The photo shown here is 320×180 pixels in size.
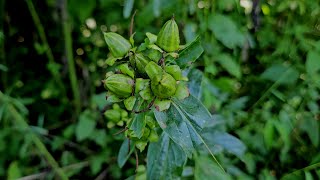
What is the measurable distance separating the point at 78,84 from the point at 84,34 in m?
0.17

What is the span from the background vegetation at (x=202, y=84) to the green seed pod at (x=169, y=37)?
167 millimetres

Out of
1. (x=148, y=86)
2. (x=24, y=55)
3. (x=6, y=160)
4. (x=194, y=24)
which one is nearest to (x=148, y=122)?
(x=148, y=86)

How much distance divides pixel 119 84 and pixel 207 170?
0.28 m

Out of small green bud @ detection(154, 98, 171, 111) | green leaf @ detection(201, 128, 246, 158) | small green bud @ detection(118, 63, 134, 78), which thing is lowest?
green leaf @ detection(201, 128, 246, 158)

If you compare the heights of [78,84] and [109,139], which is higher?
[78,84]

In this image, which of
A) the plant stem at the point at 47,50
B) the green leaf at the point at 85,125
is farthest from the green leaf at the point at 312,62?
the plant stem at the point at 47,50

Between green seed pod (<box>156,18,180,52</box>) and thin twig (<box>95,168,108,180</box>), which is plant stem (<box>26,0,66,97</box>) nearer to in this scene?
thin twig (<box>95,168,108,180</box>)

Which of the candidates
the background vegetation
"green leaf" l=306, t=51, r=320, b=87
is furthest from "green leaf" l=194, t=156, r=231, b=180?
"green leaf" l=306, t=51, r=320, b=87

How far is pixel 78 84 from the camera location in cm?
144

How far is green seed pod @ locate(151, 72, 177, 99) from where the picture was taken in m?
0.63

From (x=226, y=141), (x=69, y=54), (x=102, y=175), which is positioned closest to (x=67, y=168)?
(x=102, y=175)

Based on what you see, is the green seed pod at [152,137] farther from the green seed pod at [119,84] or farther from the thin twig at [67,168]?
the thin twig at [67,168]

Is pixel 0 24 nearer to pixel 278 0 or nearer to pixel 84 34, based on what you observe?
pixel 84 34

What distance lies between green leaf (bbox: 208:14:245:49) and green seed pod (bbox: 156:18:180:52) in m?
0.32
